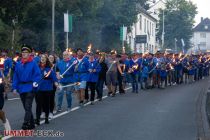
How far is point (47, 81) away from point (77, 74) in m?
3.99

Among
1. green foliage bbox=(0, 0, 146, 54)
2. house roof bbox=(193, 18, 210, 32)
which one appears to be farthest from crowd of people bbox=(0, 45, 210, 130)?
house roof bbox=(193, 18, 210, 32)

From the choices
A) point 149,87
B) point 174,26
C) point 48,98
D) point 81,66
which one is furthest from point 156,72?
point 174,26

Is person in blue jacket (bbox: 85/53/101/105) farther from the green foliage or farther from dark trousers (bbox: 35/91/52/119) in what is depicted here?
the green foliage

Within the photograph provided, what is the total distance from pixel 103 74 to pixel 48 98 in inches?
277

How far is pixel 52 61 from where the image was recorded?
14688 millimetres

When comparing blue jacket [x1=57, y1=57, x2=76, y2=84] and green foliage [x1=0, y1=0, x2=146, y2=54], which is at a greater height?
green foliage [x1=0, y1=0, x2=146, y2=54]

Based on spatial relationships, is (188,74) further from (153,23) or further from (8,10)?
(153,23)

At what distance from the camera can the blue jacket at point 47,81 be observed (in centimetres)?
1346

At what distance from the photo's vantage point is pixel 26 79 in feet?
39.3

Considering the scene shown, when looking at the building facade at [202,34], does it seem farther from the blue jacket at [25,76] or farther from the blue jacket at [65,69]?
the blue jacket at [25,76]

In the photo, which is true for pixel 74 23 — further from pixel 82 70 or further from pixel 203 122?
pixel 203 122

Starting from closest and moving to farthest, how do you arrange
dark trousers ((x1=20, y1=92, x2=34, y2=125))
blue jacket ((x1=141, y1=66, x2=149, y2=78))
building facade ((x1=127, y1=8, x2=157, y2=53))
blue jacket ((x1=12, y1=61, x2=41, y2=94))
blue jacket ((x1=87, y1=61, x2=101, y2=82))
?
dark trousers ((x1=20, y1=92, x2=34, y2=125)), blue jacket ((x1=12, y1=61, x2=41, y2=94)), blue jacket ((x1=87, y1=61, x2=101, y2=82)), blue jacket ((x1=141, y1=66, x2=149, y2=78)), building facade ((x1=127, y1=8, x2=157, y2=53))

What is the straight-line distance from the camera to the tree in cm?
10019

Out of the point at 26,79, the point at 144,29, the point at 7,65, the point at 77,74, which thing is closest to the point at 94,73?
the point at 77,74
